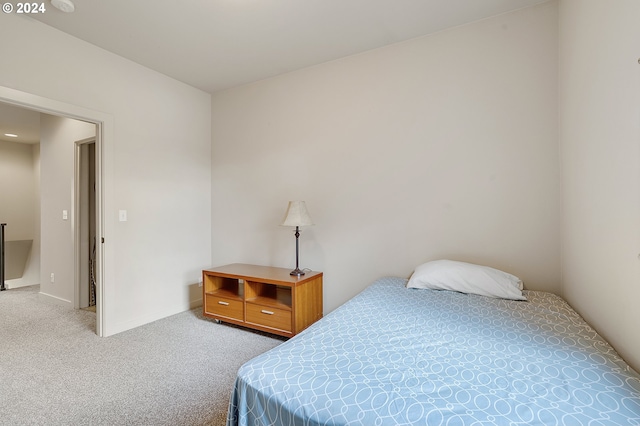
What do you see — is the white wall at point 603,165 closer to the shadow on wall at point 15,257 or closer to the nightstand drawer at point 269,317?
the nightstand drawer at point 269,317

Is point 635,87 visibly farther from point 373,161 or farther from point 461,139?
point 373,161

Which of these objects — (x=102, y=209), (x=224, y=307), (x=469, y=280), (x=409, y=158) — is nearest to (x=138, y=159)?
(x=102, y=209)

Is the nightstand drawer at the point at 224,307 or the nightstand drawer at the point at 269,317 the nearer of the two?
the nightstand drawer at the point at 269,317

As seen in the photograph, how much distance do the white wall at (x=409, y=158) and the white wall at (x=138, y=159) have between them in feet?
1.44

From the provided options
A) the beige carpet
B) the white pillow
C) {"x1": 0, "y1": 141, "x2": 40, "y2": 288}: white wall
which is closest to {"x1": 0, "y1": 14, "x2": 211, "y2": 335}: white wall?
the beige carpet

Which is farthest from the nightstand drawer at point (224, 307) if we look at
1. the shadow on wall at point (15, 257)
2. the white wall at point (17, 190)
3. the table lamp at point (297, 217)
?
the white wall at point (17, 190)

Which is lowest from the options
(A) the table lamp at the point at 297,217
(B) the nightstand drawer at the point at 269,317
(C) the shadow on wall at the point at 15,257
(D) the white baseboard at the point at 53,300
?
(D) the white baseboard at the point at 53,300

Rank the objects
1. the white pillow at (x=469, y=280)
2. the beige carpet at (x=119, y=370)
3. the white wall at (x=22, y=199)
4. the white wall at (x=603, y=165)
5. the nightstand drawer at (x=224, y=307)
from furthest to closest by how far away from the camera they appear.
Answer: the white wall at (x=22, y=199), the nightstand drawer at (x=224, y=307), the white pillow at (x=469, y=280), the beige carpet at (x=119, y=370), the white wall at (x=603, y=165)

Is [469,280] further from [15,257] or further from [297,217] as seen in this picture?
[15,257]

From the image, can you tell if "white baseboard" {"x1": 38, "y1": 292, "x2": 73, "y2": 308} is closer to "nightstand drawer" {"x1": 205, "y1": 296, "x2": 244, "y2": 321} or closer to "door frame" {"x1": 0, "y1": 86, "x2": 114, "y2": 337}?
"door frame" {"x1": 0, "y1": 86, "x2": 114, "y2": 337}

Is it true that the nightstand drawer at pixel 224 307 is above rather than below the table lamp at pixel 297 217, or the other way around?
below

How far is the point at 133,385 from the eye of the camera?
1.89 m

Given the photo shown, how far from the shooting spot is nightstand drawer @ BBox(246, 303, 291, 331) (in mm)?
2502

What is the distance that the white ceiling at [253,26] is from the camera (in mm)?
2117
